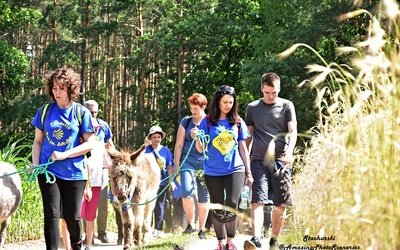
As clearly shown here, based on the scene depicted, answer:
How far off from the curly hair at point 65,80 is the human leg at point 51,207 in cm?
81

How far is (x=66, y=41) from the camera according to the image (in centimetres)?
4556

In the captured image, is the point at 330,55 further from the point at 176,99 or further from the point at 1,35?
the point at 1,35

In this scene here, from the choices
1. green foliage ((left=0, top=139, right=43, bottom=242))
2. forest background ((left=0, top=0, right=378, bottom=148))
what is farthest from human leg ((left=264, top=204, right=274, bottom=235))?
→ forest background ((left=0, top=0, right=378, bottom=148))

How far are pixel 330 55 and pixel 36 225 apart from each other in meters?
22.9

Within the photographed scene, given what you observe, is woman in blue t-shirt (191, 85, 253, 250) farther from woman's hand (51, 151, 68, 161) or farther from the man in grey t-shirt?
woman's hand (51, 151, 68, 161)

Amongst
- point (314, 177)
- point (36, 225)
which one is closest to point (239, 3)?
point (36, 225)

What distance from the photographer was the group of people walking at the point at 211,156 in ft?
23.9

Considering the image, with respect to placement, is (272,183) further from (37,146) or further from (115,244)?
(115,244)

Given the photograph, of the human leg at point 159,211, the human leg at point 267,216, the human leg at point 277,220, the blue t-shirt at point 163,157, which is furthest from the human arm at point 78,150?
the human leg at point 159,211

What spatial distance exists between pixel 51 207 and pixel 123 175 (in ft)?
10.8

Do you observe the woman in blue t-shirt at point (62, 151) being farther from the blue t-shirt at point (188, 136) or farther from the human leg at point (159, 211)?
the human leg at point (159, 211)

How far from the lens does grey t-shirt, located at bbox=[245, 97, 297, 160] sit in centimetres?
881

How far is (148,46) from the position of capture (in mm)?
44625

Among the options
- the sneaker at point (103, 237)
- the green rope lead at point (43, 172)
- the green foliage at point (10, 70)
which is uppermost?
the green foliage at point (10, 70)
